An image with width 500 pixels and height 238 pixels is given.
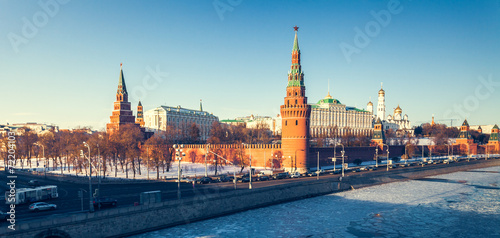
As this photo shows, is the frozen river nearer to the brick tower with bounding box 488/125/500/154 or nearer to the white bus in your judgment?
the white bus

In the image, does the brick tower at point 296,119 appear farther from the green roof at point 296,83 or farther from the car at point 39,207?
the car at point 39,207

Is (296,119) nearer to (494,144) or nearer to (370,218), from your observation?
(370,218)

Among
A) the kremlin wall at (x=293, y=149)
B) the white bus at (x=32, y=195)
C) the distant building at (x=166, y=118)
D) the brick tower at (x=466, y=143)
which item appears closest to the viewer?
the white bus at (x=32, y=195)

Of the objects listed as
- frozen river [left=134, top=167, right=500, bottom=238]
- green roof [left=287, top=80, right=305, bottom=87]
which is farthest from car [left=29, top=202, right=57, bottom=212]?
green roof [left=287, top=80, right=305, bottom=87]

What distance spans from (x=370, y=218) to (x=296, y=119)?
134ft

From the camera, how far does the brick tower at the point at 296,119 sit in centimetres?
7869

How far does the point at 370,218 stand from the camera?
133 ft

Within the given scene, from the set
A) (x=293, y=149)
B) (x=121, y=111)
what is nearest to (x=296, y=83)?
(x=293, y=149)

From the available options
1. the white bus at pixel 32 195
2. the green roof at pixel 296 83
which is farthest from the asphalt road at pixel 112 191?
the green roof at pixel 296 83

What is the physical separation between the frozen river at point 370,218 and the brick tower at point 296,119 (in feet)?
69.3

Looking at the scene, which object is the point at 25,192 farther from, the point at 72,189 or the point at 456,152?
the point at 456,152

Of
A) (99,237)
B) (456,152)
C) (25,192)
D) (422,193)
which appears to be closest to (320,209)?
(422,193)

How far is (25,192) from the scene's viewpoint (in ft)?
136

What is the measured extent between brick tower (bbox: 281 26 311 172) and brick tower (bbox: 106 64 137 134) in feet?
185
